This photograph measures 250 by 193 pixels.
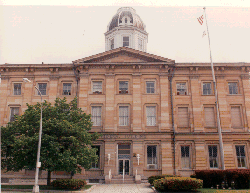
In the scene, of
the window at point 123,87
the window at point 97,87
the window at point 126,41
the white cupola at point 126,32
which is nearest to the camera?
the window at point 123,87

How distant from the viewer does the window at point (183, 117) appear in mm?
33219

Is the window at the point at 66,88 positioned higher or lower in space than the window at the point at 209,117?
higher

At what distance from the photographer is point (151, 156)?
32.0 m

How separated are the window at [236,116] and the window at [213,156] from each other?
4053 mm

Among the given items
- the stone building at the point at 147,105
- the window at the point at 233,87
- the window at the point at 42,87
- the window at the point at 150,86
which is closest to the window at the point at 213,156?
the stone building at the point at 147,105

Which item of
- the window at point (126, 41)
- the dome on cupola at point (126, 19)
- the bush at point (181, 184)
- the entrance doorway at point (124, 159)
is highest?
the dome on cupola at point (126, 19)

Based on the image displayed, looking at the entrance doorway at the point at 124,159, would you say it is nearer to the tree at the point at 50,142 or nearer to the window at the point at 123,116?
Result: the window at the point at 123,116

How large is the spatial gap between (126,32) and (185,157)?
21.9m

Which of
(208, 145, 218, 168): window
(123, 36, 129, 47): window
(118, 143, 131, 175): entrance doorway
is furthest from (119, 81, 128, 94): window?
(208, 145, 218, 168): window

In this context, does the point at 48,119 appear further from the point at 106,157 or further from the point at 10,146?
the point at 106,157

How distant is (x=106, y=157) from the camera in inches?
1236

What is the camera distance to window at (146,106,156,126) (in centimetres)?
3294

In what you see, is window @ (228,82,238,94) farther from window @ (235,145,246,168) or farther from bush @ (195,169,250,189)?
bush @ (195,169,250,189)

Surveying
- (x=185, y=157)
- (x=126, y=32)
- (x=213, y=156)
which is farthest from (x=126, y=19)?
(x=213, y=156)
